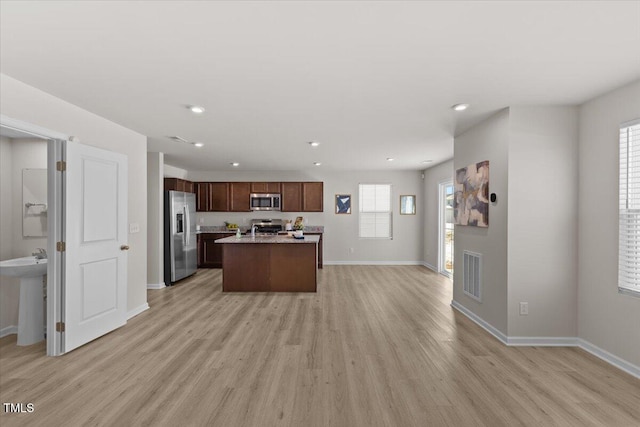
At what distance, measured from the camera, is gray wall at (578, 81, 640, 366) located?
2.68m

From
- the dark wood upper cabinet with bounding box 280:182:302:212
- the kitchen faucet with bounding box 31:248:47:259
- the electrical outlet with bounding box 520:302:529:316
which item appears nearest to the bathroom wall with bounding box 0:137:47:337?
the kitchen faucet with bounding box 31:248:47:259

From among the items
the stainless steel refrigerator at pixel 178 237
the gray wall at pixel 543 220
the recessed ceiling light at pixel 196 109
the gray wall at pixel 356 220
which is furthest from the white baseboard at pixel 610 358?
the stainless steel refrigerator at pixel 178 237

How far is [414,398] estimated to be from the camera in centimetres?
230

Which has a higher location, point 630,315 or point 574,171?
point 574,171

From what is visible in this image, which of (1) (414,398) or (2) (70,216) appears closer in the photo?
(1) (414,398)

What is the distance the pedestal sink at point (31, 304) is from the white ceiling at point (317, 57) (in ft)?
5.96

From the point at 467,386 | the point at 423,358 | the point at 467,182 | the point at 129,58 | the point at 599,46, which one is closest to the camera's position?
the point at 599,46

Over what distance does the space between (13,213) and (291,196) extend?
205 inches

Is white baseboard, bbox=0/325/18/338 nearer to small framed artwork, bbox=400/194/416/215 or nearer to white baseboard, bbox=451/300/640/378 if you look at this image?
white baseboard, bbox=451/300/640/378

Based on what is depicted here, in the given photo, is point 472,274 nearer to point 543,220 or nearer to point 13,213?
point 543,220

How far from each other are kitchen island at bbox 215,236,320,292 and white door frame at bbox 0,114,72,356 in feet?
8.45

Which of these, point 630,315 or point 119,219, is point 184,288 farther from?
point 630,315

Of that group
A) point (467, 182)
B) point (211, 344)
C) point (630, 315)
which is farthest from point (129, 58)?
point (630, 315)

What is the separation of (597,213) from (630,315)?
95cm
